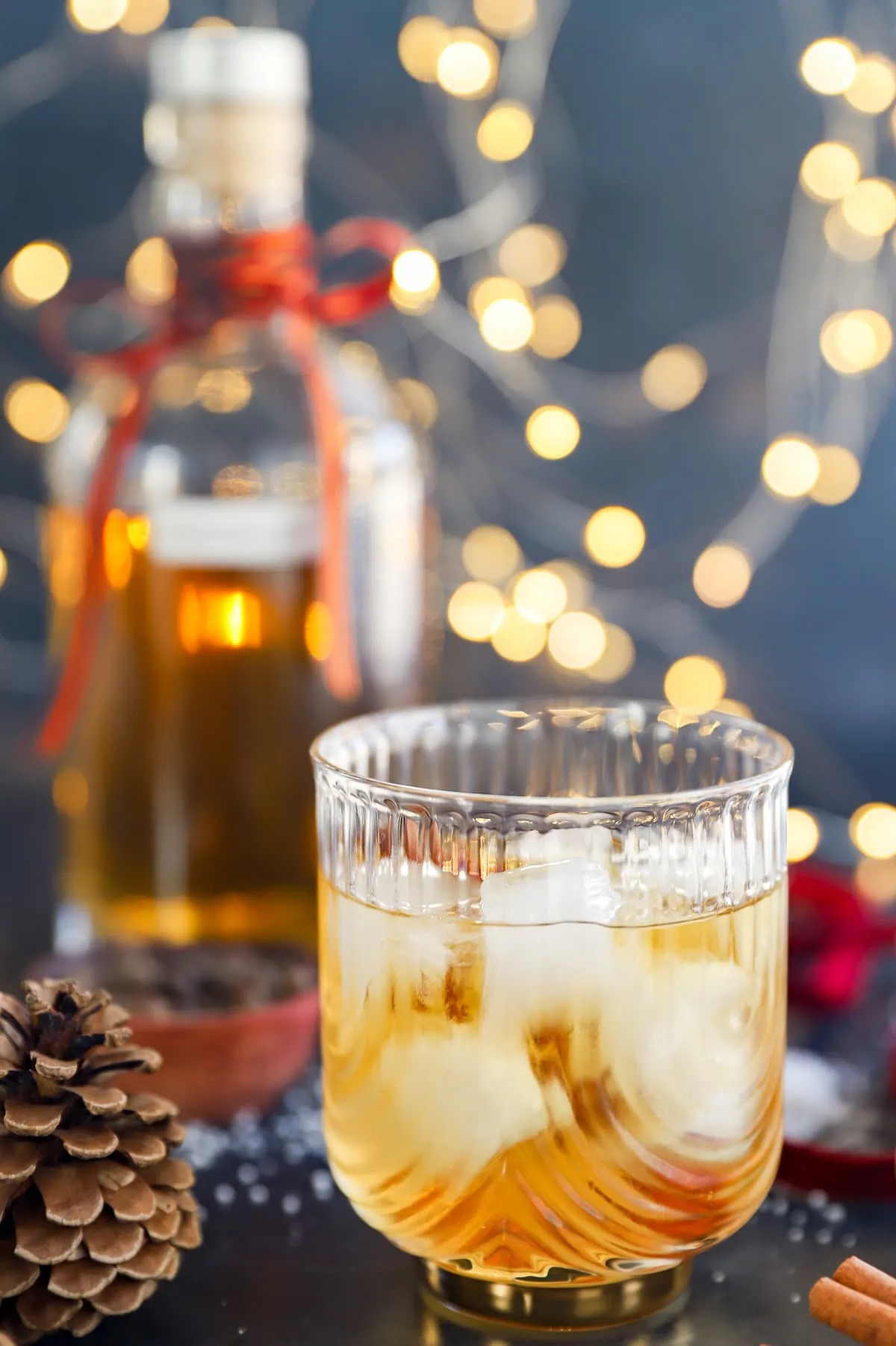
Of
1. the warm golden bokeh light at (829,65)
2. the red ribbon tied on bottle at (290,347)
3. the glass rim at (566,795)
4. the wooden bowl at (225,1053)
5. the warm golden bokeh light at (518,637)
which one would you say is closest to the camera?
the glass rim at (566,795)

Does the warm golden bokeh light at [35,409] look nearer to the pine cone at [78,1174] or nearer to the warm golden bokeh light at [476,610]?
the warm golden bokeh light at [476,610]

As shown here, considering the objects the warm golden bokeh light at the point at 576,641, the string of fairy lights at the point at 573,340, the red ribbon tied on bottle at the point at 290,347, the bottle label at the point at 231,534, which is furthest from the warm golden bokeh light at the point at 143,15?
the warm golden bokeh light at the point at 576,641

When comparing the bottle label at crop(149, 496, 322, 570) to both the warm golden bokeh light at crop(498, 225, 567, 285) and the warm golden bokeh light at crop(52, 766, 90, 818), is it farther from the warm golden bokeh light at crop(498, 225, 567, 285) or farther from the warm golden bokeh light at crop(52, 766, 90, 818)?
the warm golden bokeh light at crop(498, 225, 567, 285)

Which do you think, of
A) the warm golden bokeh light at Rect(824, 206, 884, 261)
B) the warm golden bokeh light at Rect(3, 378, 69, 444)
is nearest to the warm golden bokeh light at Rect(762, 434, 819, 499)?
the warm golden bokeh light at Rect(824, 206, 884, 261)

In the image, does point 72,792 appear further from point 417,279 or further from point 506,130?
point 506,130

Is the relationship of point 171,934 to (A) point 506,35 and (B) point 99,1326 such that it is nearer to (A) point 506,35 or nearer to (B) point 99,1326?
(B) point 99,1326

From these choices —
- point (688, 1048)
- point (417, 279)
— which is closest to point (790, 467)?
point (417, 279)
